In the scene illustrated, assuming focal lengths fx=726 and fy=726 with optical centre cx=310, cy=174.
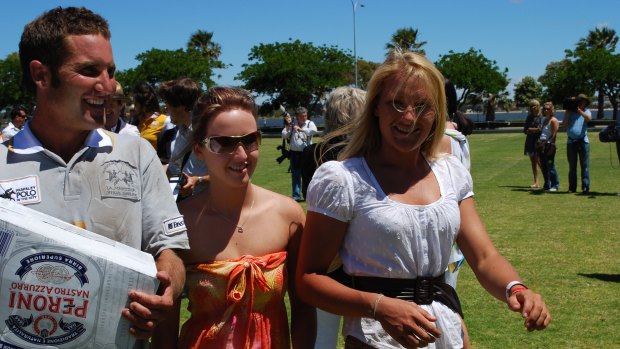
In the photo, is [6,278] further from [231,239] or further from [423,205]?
[423,205]

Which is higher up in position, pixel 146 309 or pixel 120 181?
pixel 120 181

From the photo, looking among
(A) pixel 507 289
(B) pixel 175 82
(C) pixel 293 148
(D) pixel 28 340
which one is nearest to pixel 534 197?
(C) pixel 293 148

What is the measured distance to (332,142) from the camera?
491 cm

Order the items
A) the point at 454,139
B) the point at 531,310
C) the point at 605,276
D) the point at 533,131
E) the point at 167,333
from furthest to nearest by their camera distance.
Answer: the point at 533,131 < the point at 605,276 < the point at 454,139 < the point at 167,333 < the point at 531,310

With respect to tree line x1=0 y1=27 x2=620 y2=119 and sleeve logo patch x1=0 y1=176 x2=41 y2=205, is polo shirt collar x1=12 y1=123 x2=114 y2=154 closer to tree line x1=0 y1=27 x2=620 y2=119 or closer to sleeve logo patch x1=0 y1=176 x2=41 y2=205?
sleeve logo patch x1=0 y1=176 x2=41 y2=205

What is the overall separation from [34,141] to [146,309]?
2.25ft

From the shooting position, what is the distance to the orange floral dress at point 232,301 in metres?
2.69

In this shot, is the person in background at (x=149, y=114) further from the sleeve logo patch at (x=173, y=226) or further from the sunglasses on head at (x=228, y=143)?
the sleeve logo patch at (x=173, y=226)

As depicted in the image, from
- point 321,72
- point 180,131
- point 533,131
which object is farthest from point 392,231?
point 321,72

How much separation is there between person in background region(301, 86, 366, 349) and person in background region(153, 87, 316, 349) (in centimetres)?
138

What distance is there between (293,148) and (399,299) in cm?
1391

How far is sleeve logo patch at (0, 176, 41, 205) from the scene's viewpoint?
7.32 feet

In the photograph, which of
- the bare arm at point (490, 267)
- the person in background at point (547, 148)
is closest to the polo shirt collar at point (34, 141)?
the bare arm at point (490, 267)

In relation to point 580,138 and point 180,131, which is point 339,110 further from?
point 580,138
